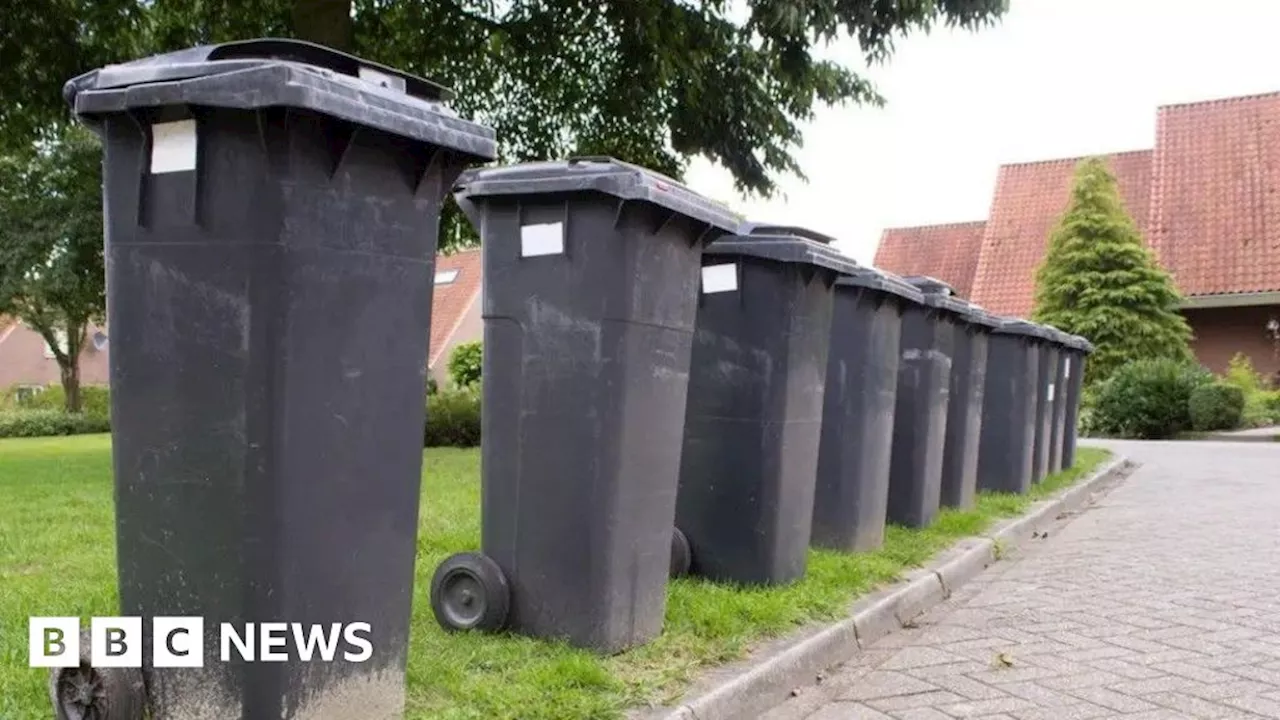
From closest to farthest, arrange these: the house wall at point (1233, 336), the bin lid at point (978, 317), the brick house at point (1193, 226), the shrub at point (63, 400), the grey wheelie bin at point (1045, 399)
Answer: the bin lid at point (978, 317) → the grey wheelie bin at point (1045, 399) → the house wall at point (1233, 336) → the brick house at point (1193, 226) → the shrub at point (63, 400)

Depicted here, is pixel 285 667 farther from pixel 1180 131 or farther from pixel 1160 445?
pixel 1180 131

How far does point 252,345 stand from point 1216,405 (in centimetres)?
2154

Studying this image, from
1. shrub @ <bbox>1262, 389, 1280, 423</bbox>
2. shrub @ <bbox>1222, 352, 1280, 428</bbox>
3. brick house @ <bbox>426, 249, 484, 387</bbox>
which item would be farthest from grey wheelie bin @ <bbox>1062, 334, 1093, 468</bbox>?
brick house @ <bbox>426, 249, 484, 387</bbox>

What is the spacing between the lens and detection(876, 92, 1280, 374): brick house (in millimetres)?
23922

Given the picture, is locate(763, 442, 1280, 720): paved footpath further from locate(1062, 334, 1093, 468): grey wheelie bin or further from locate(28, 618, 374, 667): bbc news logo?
locate(1062, 334, 1093, 468): grey wheelie bin

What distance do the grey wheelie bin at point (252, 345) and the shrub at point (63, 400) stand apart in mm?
31487

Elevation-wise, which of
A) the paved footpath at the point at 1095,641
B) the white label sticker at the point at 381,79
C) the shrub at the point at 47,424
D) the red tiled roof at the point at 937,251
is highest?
the red tiled roof at the point at 937,251

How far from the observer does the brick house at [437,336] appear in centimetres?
3422

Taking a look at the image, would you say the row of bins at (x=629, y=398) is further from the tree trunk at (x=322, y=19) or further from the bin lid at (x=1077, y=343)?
the bin lid at (x=1077, y=343)

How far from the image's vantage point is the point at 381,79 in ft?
9.75

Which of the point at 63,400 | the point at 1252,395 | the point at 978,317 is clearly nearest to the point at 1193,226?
the point at 1252,395

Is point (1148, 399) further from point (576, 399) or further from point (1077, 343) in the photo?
point (576, 399)

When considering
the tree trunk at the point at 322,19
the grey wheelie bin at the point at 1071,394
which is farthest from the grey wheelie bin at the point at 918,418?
the tree trunk at the point at 322,19

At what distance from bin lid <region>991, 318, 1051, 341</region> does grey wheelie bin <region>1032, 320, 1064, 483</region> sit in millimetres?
273
